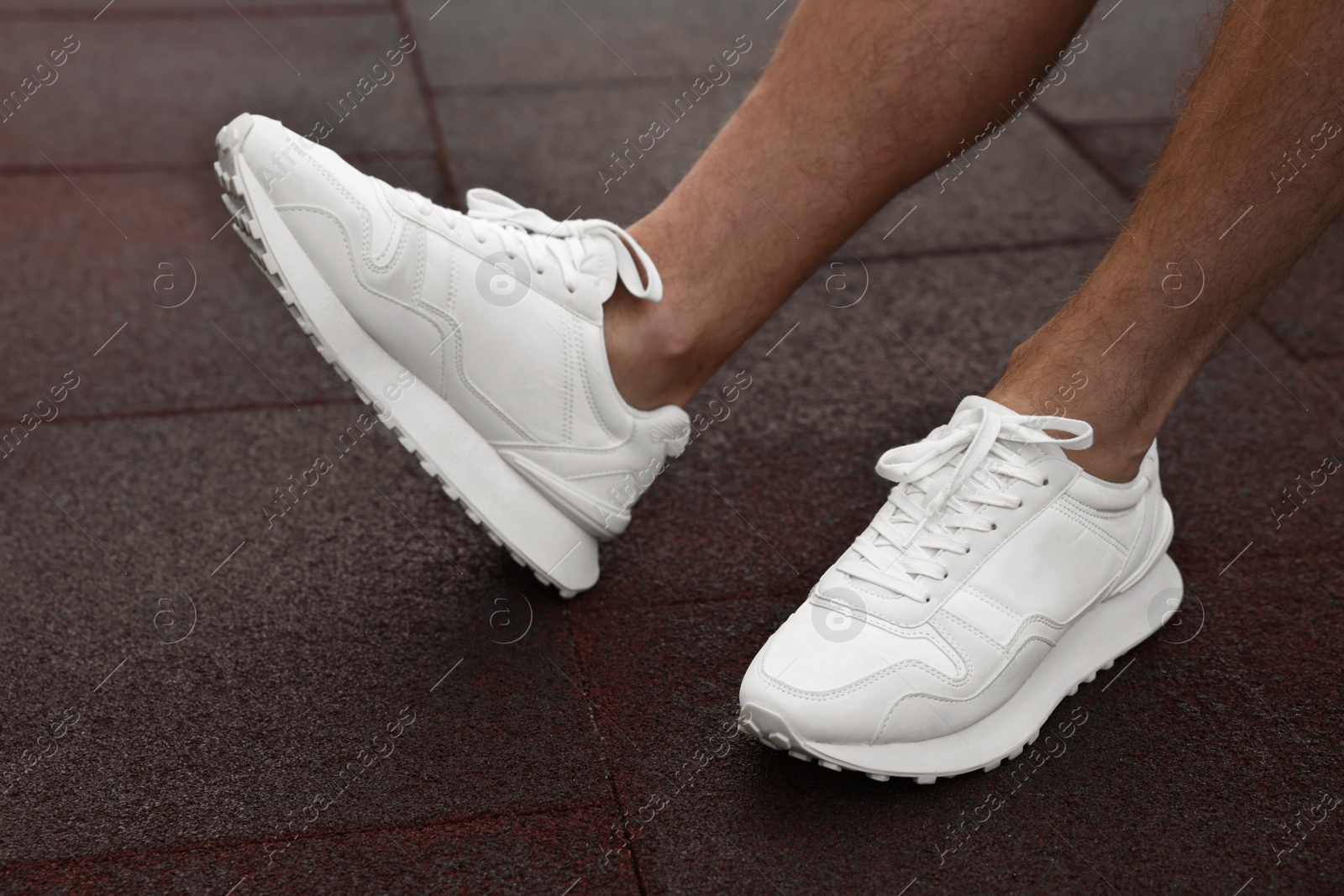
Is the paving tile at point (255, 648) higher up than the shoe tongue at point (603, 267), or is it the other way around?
the shoe tongue at point (603, 267)

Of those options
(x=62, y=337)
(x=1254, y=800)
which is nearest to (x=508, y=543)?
(x=1254, y=800)

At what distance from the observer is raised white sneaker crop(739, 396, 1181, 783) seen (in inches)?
39.8

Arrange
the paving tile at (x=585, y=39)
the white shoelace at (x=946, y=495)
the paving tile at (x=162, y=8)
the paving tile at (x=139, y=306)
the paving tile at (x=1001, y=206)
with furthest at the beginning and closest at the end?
the paving tile at (x=162, y=8), the paving tile at (x=585, y=39), the paving tile at (x=1001, y=206), the paving tile at (x=139, y=306), the white shoelace at (x=946, y=495)

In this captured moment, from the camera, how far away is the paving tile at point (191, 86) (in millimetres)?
2338

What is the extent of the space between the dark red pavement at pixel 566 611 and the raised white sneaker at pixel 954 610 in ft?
0.16

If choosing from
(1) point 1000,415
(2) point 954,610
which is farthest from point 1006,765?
(1) point 1000,415

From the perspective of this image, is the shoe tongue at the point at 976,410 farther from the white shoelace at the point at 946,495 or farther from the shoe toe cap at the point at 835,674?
the shoe toe cap at the point at 835,674

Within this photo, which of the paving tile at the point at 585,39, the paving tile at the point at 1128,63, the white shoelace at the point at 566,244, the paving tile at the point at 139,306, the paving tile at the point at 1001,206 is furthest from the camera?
the paving tile at the point at 585,39

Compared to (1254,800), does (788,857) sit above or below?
below

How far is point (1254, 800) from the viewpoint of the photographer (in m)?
1.03

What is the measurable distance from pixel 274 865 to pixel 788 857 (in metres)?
0.41

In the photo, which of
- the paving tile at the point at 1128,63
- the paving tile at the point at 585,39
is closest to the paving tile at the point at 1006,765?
the paving tile at the point at 1128,63

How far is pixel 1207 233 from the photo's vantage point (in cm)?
102

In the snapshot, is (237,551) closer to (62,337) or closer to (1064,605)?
(62,337)
